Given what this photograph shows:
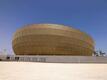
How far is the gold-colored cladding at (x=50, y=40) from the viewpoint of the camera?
156 ft

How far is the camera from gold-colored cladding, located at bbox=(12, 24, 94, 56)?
156ft

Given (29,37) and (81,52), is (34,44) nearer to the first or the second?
(29,37)

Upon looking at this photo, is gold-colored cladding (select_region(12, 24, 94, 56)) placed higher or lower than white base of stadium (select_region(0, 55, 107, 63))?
higher

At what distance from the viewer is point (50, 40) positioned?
47.6 meters

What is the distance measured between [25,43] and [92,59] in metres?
22.7

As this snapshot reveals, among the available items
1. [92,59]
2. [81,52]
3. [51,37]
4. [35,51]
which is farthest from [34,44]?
[92,59]

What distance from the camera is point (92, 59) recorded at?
121 ft

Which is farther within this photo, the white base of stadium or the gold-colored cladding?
the gold-colored cladding
